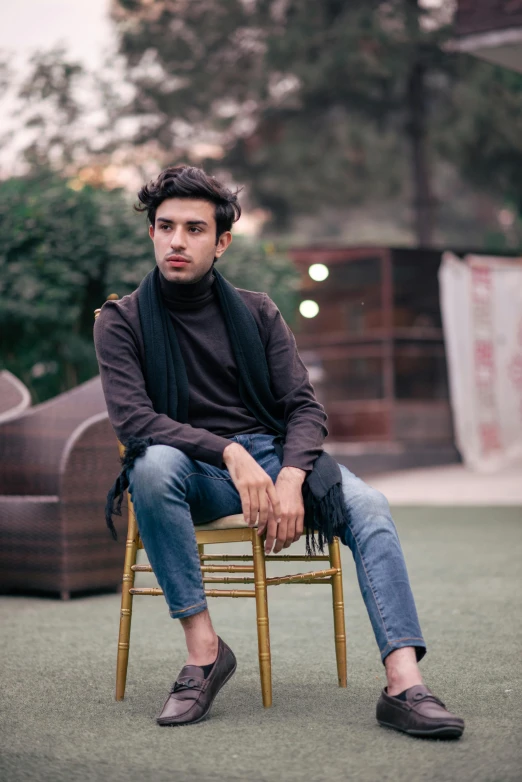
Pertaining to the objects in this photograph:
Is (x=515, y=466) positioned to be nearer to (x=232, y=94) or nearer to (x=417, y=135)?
(x=417, y=135)

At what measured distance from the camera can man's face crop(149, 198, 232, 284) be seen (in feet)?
9.80

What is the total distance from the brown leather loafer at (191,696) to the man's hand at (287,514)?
0.32 m

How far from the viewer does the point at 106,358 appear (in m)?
2.94

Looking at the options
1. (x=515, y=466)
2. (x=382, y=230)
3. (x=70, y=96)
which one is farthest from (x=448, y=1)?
(x=382, y=230)

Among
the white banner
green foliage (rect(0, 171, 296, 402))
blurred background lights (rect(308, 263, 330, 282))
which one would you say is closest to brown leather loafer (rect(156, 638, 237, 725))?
green foliage (rect(0, 171, 296, 402))

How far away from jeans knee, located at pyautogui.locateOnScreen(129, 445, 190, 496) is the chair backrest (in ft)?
7.82

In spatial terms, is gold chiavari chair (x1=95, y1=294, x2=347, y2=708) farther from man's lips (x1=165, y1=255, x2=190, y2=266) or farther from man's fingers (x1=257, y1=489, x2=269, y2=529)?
man's lips (x1=165, y1=255, x2=190, y2=266)

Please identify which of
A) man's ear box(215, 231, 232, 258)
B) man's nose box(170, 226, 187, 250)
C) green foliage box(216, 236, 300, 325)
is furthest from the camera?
green foliage box(216, 236, 300, 325)

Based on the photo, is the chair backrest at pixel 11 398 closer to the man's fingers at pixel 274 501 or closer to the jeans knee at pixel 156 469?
the jeans knee at pixel 156 469

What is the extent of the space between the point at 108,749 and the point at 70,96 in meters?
16.6

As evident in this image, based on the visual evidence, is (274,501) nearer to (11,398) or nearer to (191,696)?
(191,696)

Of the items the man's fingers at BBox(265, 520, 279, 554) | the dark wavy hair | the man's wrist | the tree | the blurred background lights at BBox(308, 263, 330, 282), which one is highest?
the tree

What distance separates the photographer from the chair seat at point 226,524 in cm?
283

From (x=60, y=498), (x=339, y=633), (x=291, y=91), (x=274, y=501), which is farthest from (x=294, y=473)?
(x=291, y=91)
